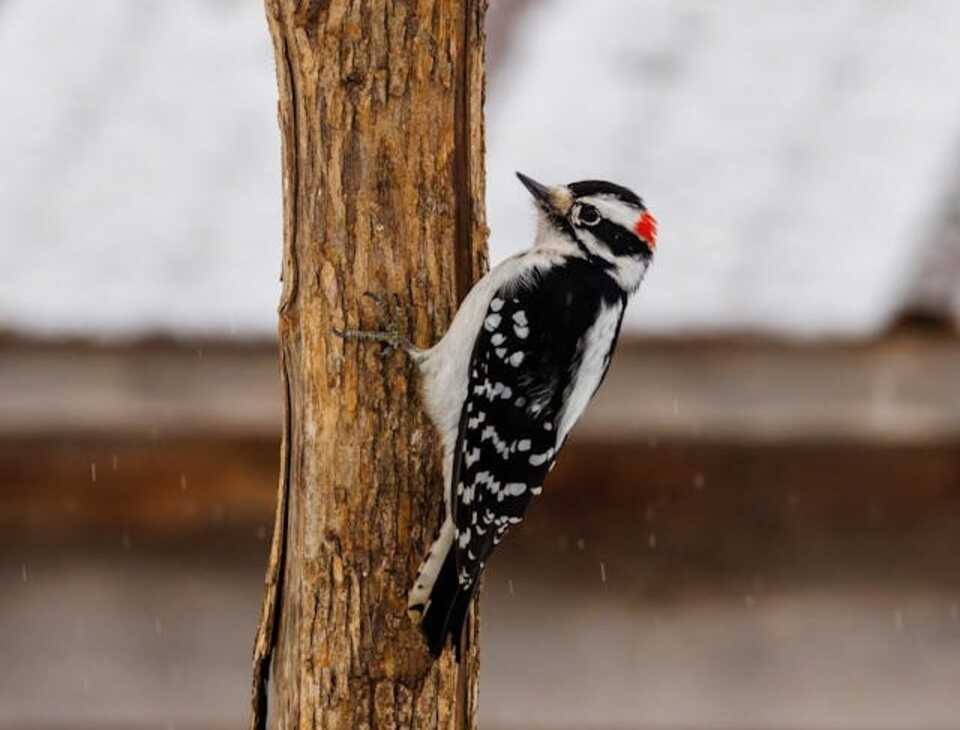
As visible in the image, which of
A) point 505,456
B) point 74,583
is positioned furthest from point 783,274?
point 74,583

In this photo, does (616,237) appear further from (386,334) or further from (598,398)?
(598,398)

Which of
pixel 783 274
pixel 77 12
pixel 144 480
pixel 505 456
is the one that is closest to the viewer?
pixel 505 456

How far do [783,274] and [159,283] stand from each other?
1698mm

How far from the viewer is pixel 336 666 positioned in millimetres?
3811

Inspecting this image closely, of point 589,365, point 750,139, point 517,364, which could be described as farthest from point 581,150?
point 517,364

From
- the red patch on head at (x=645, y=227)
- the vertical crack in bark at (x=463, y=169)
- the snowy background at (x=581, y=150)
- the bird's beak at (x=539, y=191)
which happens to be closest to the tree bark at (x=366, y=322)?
the vertical crack in bark at (x=463, y=169)

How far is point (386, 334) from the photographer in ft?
12.4

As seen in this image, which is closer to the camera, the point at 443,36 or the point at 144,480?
the point at 443,36

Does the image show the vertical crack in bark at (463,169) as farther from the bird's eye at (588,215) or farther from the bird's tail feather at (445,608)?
the bird's tail feather at (445,608)

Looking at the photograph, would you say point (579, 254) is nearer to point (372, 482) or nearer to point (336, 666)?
point (372, 482)

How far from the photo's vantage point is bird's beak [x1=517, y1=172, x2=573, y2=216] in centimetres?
427

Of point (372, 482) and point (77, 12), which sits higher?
point (77, 12)

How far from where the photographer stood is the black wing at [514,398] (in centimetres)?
387

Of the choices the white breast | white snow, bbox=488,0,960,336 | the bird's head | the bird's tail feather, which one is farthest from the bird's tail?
white snow, bbox=488,0,960,336
